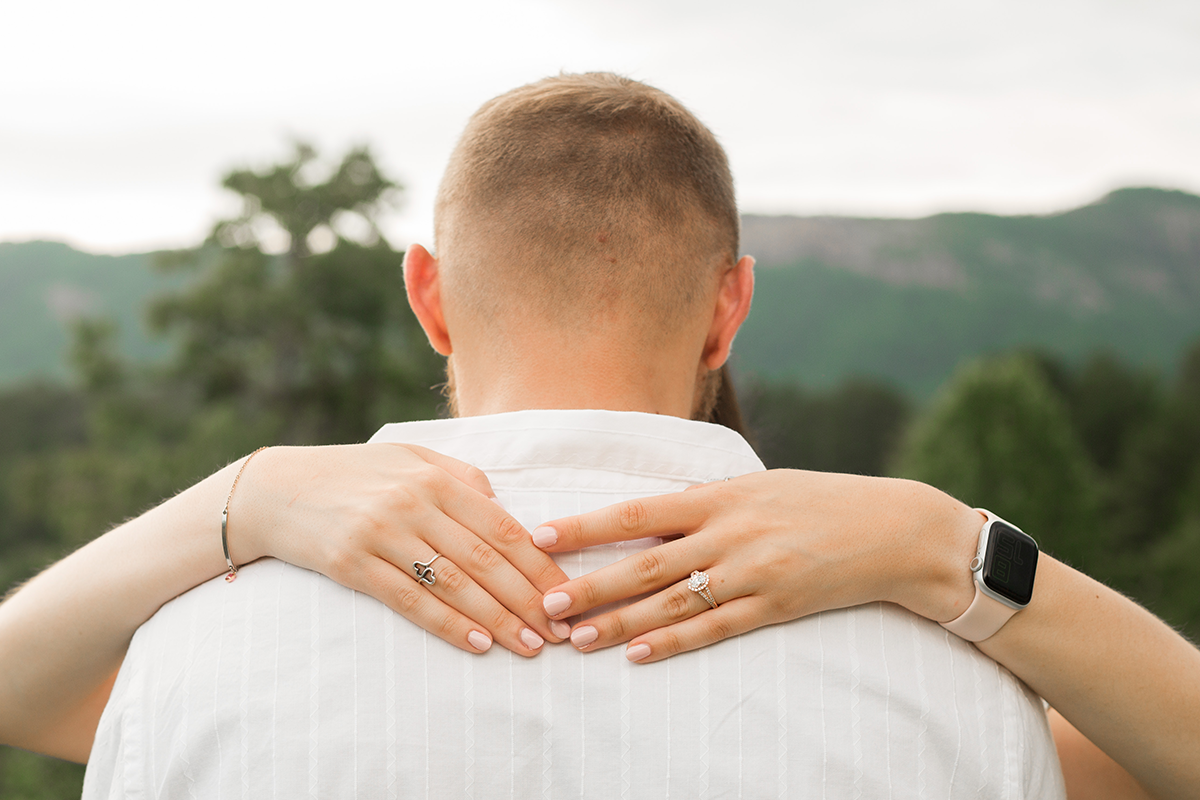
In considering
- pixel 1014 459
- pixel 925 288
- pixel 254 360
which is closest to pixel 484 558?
pixel 254 360

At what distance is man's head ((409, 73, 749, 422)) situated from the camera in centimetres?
164

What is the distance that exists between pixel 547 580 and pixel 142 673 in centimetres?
67

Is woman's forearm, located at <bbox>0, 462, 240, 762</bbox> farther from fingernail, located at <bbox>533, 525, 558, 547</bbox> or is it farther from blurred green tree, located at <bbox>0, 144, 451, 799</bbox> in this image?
blurred green tree, located at <bbox>0, 144, 451, 799</bbox>

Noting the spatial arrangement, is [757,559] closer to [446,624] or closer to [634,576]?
[634,576]

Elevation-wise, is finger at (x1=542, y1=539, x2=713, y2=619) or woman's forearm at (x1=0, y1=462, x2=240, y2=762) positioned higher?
finger at (x1=542, y1=539, x2=713, y2=619)

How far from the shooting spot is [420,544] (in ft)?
4.33

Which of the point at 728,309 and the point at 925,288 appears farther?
the point at 925,288

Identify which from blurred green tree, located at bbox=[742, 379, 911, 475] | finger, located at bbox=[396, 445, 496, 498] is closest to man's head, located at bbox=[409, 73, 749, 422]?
finger, located at bbox=[396, 445, 496, 498]

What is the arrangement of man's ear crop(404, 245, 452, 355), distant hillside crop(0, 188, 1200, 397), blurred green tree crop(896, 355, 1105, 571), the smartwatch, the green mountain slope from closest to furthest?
the smartwatch → man's ear crop(404, 245, 452, 355) → blurred green tree crop(896, 355, 1105, 571) → the green mountain slope → distant hillside crop(0, 188, 1200, 397)

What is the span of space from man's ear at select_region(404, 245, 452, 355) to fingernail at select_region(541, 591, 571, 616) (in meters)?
0.74

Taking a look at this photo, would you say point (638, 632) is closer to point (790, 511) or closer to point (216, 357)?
point (790, 511)

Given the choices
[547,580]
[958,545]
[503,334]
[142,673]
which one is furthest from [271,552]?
[958,545]

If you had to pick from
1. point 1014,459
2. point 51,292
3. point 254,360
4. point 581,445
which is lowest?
point 51,292

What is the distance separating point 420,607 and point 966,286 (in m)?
133
